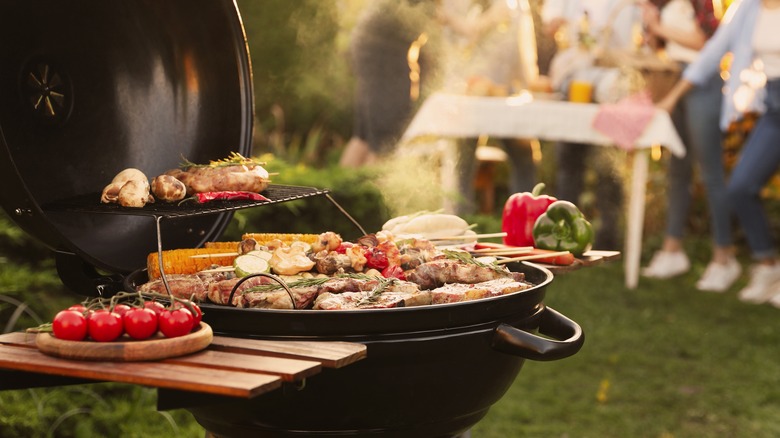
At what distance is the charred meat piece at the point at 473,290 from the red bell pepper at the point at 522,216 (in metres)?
0.95

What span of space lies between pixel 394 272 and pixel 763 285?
5.54m

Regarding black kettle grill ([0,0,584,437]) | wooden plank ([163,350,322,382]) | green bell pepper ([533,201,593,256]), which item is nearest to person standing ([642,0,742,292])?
green bell pepper ([533,201,593,256])

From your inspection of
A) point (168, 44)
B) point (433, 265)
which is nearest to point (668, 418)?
point (433, 265)

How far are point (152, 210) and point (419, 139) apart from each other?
5612mm

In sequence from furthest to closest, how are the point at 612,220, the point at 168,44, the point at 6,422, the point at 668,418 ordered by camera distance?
the point at 612,220 → the point at 668,418 → the point at 6,422 → the point at 168,44

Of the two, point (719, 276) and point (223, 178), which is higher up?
point (223, 178)

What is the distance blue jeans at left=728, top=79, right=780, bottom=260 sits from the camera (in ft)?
23.2

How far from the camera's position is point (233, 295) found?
2.22 m

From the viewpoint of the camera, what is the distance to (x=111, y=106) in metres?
2.65

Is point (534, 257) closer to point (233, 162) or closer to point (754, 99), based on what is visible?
point (233, 162)

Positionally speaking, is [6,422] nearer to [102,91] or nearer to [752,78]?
[102,91]

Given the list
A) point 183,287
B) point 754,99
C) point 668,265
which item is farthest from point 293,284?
point 668,265

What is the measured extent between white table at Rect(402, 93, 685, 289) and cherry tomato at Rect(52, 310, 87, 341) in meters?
5.65

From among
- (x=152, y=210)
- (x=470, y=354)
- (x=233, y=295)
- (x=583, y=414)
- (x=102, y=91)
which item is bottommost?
(x=583, y=414)
